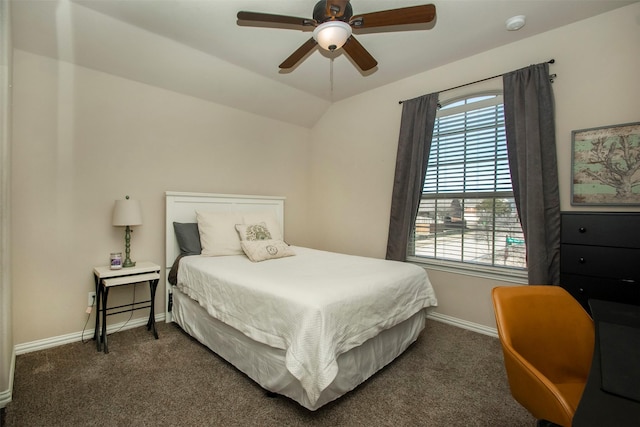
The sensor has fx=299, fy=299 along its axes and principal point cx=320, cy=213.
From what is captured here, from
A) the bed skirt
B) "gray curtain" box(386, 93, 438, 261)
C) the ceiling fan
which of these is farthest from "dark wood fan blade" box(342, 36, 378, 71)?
the bed skirt

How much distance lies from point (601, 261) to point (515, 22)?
186 centimetres

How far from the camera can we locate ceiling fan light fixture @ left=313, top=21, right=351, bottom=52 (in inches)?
68.4

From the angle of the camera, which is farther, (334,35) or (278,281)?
(278,281)

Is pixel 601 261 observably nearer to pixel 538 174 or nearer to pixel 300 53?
pixel 538 174

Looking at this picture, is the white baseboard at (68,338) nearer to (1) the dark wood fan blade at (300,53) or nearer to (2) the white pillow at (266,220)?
(2) the white pillow at (266,220)

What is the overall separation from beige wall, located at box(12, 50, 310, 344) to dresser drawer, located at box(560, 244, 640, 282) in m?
3.28

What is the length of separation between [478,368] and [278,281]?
1596 mm

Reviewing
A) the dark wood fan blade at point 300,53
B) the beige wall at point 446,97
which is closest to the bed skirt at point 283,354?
the beige wall at point 446,97

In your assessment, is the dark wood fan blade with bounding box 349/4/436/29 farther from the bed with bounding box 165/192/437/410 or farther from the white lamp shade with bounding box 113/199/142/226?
the white lamp shade with bounding box 113/199/142/226

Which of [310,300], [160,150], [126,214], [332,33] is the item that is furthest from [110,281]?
[332,33]

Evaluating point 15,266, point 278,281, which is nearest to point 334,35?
point 278,281

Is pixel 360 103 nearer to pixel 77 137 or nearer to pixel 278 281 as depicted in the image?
pixel 278 281

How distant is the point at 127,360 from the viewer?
2227 mm

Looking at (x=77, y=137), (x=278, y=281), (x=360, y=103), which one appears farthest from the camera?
(x=360, y=103)
